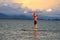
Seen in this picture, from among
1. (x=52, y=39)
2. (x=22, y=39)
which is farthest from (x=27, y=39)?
(x=52, y=39)

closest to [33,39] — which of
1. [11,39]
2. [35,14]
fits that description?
[11,39]

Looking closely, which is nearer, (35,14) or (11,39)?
(11,39)

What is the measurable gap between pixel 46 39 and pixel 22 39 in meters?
2.69

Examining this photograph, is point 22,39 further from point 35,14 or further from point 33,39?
point 35,14

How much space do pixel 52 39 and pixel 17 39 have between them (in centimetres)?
402

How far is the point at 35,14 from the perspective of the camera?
41.5 m

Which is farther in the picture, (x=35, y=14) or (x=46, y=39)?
(x=35, y=14)

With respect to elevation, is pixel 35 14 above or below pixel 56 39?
above

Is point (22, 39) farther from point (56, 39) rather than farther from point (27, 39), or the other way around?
point (56, 39)

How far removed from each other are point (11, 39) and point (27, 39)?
70.1 inches

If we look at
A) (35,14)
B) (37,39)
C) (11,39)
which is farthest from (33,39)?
(35,14)

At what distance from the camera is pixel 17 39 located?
29938 mm

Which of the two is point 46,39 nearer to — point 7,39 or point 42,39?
point 42,39

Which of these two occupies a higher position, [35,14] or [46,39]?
[35,14]
